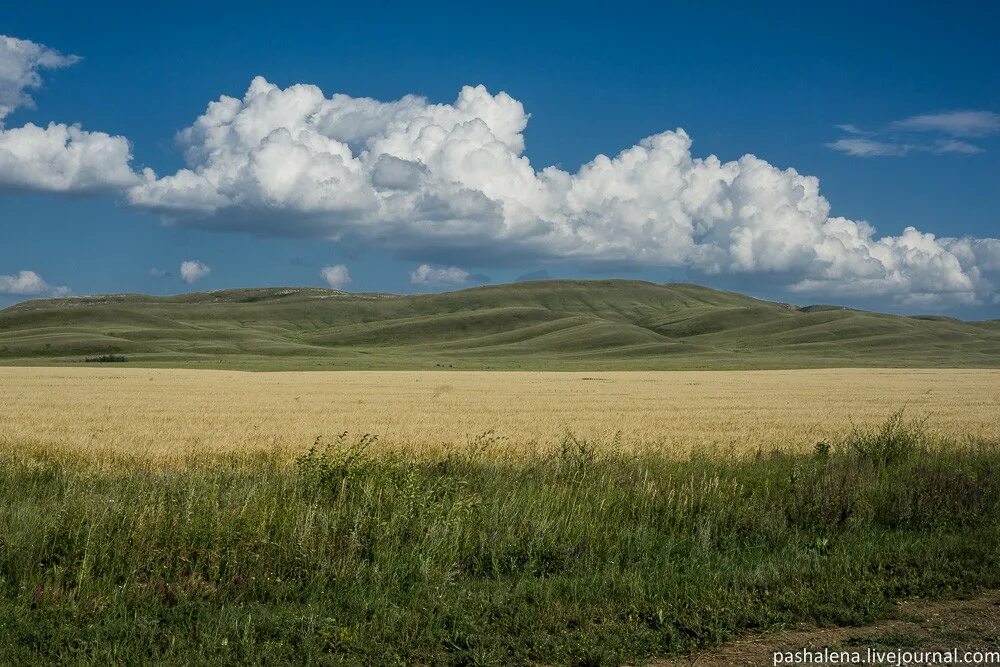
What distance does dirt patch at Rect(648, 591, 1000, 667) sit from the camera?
24.0 ft

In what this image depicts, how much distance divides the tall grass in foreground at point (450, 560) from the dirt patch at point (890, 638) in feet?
0.77

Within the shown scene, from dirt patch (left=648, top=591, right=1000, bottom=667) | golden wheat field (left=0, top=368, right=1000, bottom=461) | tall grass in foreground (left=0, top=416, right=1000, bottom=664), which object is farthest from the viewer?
golden wheat field (left=0, top=368, right=1000, bottom=461)

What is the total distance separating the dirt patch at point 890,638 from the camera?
731 centimetres

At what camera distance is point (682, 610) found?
8.30 metres

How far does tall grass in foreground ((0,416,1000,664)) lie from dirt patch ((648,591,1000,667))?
0.23 meters

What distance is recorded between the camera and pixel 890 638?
7.63m

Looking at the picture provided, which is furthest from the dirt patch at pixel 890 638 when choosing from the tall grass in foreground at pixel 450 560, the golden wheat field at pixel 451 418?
the golden wheat field at pixel 451 418

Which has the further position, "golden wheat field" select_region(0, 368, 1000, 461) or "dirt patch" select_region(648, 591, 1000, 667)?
"golden wheat field" select_region(0, 368, 1000, 461)

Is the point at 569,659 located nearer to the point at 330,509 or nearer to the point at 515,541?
the point at 515,541

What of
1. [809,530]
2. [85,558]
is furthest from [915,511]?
[85,558]

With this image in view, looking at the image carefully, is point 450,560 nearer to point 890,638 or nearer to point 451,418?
point 890,638

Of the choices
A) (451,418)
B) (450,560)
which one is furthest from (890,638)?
(451,418)

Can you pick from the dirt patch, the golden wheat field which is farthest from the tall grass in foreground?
the golden wheat field

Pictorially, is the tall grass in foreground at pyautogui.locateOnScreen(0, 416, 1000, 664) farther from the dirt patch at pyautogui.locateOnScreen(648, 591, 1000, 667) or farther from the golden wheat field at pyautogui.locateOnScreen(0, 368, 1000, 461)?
the golden wheat field at pyautogui.locateOnScreen(0, 368, 1000, 461)
